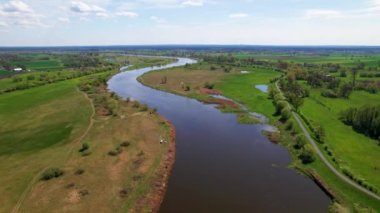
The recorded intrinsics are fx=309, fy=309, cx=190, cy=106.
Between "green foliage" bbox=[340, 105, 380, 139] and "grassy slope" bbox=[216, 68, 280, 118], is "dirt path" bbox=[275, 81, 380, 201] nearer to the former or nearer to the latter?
"green foliage" bbox=[340, 105, 380, 139]

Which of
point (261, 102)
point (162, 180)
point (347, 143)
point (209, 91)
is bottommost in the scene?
point (209, 91)

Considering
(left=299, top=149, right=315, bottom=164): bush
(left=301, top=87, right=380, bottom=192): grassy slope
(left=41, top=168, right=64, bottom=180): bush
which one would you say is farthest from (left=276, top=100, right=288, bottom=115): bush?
(left=41, top=168, right=64, bottom=180): bush

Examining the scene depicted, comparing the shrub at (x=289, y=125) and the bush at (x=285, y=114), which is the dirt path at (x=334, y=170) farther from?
the bush at (x=285, y=114)

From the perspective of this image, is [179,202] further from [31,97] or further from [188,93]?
[31,97]

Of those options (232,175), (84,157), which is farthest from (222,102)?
(84,157)

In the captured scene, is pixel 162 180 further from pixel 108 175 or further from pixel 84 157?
pixel 84 157
